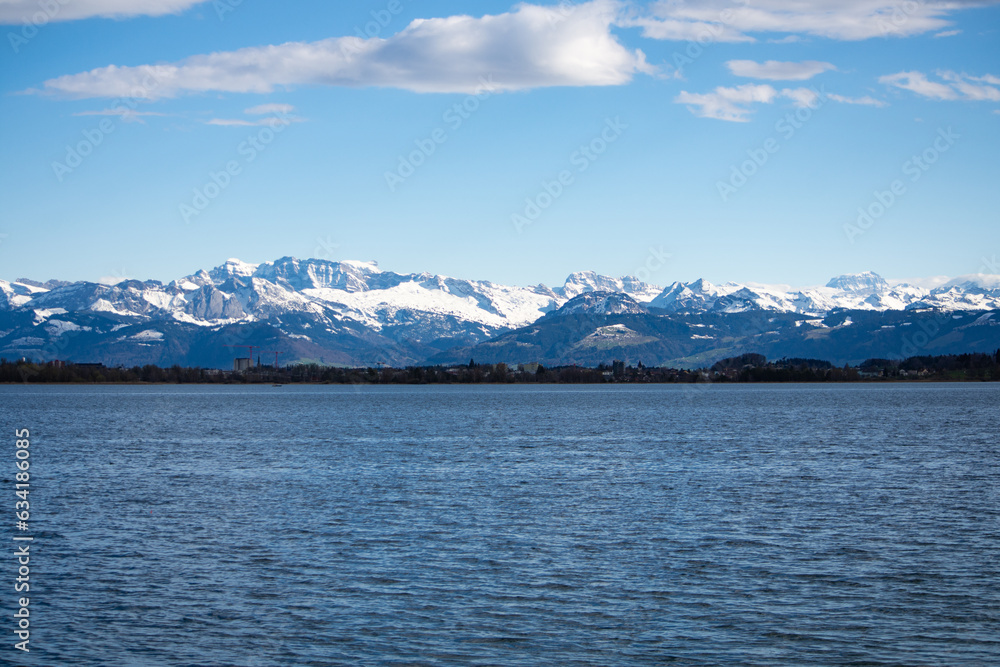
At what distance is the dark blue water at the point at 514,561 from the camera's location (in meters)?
28.6

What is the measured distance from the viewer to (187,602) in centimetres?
3350

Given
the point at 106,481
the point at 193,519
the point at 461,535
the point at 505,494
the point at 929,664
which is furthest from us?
Answer: the point at 106,481

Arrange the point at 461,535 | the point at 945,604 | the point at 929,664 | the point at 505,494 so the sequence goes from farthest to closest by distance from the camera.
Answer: the point at 505,494 < the point at 461,535 < the point at 945,604 < the point at 929,664

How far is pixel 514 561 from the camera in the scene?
39.9 metres

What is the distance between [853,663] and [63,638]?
23862 millimetres

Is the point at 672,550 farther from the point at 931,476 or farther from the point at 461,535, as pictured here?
the point at 931,476

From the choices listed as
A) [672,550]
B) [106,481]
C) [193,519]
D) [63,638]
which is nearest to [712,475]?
[672,550]

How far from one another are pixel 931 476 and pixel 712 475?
52.9ft

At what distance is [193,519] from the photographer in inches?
2024

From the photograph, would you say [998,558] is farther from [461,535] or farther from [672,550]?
[461,535]

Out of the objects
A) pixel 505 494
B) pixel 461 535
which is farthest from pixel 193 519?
pixel 505 494

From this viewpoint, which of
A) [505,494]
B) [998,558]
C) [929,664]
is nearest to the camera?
[929,664]

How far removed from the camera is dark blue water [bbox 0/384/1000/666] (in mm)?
28625

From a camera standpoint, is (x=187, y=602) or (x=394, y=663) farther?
(x=187, y=602)
